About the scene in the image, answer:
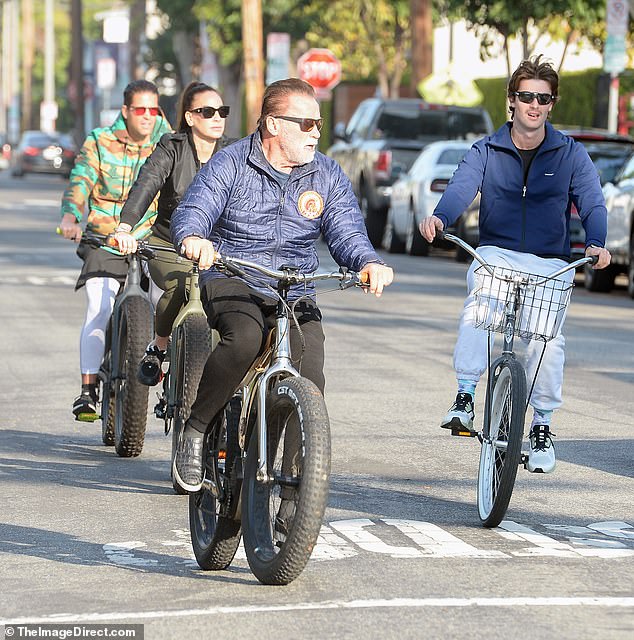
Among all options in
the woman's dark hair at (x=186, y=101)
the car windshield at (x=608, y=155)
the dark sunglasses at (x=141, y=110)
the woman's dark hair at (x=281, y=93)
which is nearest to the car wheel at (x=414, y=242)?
the car windshield at (x=608, y=155)

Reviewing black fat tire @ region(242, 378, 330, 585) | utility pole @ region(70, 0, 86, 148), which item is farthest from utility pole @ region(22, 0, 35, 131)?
black fat tire @ region(242, 378, 330, 585)

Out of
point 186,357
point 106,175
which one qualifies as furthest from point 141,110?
point 186,357

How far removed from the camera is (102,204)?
10406mm

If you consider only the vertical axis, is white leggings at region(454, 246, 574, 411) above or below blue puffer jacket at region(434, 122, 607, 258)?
below

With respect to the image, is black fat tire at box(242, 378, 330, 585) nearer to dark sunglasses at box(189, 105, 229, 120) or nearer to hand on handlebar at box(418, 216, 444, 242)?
hand on handlebar at box(418, 216, 444, 242)

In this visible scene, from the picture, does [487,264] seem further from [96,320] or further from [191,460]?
[96,320]

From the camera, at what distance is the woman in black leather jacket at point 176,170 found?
9000 millimetres

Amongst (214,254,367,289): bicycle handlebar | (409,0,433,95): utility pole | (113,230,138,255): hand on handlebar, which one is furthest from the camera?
(409,0,433,95): utility pole

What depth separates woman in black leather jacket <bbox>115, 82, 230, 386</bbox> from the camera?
29.5 ft

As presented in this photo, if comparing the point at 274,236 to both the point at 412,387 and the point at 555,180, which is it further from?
the point at 412,387

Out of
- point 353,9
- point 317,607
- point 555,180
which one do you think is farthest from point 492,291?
point 353,9

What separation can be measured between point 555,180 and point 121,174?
2.97 metres

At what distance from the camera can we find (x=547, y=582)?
6.66m

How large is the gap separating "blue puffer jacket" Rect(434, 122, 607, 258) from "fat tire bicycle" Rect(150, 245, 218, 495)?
119 centimetres
